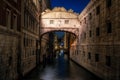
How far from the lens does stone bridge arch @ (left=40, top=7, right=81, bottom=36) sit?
34094 millimetres

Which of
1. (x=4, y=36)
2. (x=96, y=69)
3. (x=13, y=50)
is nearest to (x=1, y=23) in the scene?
(x=4, y=36)

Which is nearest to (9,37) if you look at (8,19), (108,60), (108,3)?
(8,19)

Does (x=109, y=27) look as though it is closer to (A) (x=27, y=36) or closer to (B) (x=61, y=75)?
(B) (x=61, y=75)

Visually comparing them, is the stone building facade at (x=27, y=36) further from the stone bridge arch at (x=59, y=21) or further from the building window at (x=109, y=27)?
the building window at (x=109, y=27)

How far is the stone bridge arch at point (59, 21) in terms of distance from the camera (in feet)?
112

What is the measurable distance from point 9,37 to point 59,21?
20.0 metres

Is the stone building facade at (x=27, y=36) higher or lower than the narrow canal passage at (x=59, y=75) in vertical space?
higher

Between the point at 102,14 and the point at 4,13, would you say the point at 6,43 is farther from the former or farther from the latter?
the point at 102,14

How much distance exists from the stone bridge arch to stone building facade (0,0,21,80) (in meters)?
15.7

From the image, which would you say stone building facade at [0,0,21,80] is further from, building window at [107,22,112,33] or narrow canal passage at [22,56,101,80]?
building window at [107,22,112,33]

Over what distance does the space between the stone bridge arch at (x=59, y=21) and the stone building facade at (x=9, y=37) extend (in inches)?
619

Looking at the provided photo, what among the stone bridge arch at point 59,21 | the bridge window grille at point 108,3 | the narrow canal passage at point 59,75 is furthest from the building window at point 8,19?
the stone bridge arch at point 59,21

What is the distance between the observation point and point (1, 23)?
13047 millimetres

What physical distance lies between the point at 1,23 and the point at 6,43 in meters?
1.85
